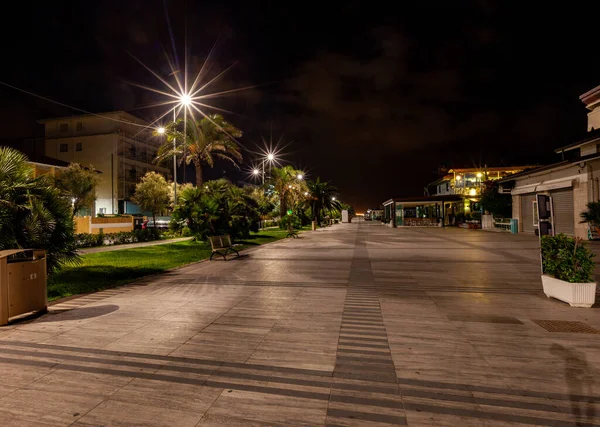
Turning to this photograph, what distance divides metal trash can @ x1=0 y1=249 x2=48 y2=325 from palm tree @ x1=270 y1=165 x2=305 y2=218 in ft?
116

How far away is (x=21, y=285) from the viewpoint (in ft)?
17.6

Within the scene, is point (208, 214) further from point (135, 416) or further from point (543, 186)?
point (543, 186)

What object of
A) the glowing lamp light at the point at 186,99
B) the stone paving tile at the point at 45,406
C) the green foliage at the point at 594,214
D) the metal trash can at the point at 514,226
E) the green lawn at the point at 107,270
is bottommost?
the stone paving tile at the point at 45,406

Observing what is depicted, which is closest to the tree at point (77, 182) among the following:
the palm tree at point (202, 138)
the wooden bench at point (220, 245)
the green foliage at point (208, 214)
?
the palm tree at point (202, 138)

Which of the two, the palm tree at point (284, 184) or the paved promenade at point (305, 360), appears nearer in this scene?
the paved promenade at point (305, 360)

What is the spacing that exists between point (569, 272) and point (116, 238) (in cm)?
2115

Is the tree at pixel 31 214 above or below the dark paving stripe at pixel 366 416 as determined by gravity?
above

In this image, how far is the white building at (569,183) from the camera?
18.8 m

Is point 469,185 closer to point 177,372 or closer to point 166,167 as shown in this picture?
point 177,372

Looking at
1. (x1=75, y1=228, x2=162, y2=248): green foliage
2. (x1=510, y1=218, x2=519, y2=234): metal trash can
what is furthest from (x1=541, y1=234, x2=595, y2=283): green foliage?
(x1=510, y1=218, x2=519, y2=234): metal trash can

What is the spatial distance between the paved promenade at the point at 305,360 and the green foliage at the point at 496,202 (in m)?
27.1

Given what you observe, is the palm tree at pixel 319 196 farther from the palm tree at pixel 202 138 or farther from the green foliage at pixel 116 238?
the green foliage at pixel 116 238

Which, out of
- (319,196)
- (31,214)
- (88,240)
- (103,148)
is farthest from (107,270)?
(103,148)

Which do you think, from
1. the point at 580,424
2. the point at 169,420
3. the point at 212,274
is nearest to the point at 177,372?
the point at 169,420
